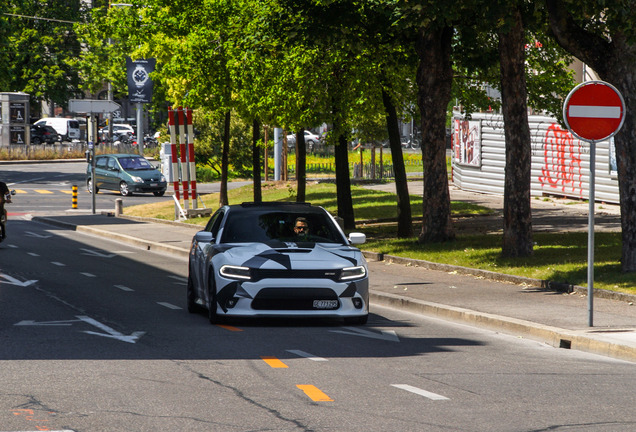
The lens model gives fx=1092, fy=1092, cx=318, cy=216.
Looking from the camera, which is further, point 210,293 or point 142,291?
point 142,291

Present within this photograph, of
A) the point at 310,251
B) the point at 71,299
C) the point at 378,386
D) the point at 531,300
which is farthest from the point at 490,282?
the point at 378,386

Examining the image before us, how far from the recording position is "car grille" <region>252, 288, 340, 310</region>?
41.2ft

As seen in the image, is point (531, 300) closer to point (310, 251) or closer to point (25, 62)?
point (310, 251)

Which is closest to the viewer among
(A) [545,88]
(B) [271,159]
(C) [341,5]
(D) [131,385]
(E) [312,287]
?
(D) [131,385]

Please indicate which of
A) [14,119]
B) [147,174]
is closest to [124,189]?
[147,174]

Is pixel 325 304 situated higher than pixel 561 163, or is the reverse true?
pixel 561 163

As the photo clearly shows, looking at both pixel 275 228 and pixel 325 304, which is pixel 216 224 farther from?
pixel 325 304

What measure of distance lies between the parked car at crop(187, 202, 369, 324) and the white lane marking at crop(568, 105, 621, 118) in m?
2.97

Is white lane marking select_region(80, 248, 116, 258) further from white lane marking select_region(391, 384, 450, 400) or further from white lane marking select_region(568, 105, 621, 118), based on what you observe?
white lane marking select_region(391, 384, 450, 400)

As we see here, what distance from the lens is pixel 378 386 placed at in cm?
916

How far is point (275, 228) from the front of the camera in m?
13.8

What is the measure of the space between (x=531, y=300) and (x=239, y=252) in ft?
14.7

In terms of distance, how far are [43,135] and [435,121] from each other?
2688 inches

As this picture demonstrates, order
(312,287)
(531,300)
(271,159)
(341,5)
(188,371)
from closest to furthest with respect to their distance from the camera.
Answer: (188,371), (312,287), (531,300), (341,5), (271,159)
